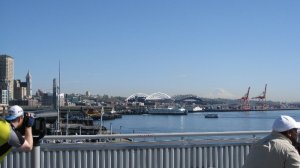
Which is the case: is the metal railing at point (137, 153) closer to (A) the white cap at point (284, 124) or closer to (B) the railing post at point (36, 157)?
(B) the railing post at point (36, 157)

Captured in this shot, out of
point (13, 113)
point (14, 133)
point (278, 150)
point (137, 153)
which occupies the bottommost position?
point (137, 153)

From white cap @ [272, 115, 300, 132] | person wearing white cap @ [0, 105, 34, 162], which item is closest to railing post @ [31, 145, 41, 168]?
person wearing white cap @ [0, 105, 34, 162]

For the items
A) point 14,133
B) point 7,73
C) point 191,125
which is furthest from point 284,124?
point 7,73

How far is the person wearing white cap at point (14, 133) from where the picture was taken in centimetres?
428

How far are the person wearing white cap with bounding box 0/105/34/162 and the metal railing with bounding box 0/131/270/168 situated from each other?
338cm

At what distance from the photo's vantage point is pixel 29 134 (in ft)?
16.0

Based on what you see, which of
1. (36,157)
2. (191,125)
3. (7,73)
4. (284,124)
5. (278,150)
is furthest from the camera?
(7,73)

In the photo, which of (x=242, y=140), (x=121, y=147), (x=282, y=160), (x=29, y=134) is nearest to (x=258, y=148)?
(x=282, y=160)

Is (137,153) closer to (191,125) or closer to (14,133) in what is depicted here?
(14,133)

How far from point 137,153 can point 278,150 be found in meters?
4.80

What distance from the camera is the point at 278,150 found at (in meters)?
4.37

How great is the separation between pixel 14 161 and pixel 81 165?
3.60 ft

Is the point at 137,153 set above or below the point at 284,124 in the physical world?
below

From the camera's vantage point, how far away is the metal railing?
27.9 ft
